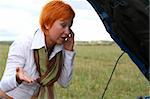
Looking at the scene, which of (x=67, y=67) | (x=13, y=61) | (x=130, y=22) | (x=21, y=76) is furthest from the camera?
(x=67, y=67)

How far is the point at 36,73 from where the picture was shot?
3.64 m

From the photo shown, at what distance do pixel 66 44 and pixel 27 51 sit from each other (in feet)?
0.90

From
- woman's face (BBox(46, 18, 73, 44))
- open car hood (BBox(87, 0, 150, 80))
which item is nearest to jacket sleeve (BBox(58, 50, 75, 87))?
woman's face (BBox(46, 18, 73, 44))

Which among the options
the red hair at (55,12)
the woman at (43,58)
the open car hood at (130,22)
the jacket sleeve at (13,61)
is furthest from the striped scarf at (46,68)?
the open car hood at (130,22)

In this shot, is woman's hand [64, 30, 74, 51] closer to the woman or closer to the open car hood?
the woman

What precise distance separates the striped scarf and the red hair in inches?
8.9

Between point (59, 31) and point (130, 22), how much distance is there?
0.80 metres

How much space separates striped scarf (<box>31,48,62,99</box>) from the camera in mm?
3586

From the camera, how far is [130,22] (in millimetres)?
2775

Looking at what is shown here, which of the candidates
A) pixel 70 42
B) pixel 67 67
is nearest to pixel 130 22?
pixel 70 42

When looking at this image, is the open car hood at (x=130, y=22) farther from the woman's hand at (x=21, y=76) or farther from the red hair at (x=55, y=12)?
the woman's hand at (x=21, y=76)

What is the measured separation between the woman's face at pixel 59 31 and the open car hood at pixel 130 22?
1.40 ft

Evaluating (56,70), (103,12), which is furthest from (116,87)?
(103,12)

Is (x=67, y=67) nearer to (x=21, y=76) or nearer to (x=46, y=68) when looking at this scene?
(x=46, y=68)
